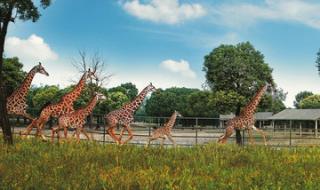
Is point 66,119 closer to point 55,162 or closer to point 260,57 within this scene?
point 55,162

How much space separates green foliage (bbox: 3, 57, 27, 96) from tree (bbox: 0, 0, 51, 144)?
3779 centimetres

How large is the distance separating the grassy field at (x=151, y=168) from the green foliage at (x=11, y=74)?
1674 inches

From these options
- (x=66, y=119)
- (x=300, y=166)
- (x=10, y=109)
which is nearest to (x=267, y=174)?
(x=300, y=166)

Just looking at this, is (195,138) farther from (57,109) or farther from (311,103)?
(311,103)

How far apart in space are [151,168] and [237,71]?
34058mm

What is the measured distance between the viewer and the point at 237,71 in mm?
43375

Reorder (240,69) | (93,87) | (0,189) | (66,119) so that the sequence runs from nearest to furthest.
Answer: (0,189) → (66,119) → (240,69) → (93,87)

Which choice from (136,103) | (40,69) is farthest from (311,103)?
(40,69)

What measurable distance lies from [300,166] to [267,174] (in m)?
1.87

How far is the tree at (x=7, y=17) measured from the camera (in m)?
14.3

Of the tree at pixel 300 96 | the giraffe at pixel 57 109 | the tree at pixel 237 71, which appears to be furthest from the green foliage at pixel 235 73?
the tree at pixel 300 96

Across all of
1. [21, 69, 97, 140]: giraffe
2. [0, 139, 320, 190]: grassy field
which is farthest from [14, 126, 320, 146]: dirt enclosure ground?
[0, 139, 320, 190]: grassy field

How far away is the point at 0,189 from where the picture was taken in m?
7.98

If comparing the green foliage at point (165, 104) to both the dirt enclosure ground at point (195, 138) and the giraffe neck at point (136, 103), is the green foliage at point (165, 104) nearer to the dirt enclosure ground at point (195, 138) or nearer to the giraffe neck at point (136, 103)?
the dirt enclosure ground at point (195, 138)
